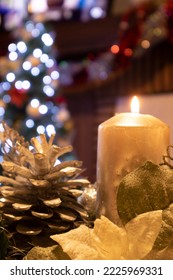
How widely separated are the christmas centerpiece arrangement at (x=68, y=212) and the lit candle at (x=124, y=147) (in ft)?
0.06

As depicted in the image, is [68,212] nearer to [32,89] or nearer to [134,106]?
[134,106]

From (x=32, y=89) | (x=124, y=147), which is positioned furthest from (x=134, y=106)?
(x=32, y=89)

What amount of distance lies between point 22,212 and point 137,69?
286 cm

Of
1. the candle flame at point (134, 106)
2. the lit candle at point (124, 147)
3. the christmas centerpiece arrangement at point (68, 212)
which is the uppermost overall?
the candle flame at point (134, 106)

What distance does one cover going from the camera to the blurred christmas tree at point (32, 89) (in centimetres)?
305

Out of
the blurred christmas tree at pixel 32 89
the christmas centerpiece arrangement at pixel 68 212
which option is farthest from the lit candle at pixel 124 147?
the blurred christmas tree at pixel 32 89

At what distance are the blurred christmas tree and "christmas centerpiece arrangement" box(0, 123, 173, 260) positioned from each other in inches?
99.6

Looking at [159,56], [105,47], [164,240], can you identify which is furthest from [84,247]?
[105,47]

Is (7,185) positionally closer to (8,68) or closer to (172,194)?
(172,194)

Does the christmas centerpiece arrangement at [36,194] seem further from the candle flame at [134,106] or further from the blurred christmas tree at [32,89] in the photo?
the blurred christmas tree at [32,89]

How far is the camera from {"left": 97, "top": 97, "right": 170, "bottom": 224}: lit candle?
1.41ft

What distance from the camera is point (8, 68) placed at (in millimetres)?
3125

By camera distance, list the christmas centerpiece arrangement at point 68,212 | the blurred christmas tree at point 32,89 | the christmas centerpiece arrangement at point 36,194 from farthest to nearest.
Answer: the blurred christmas tree at point 32,89
the christmas centerpiece arrangement at point 36,194
the christmas centerpiece arrangement at point 68,212

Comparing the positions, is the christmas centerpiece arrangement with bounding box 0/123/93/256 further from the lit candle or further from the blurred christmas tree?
the blurred christmas tree
